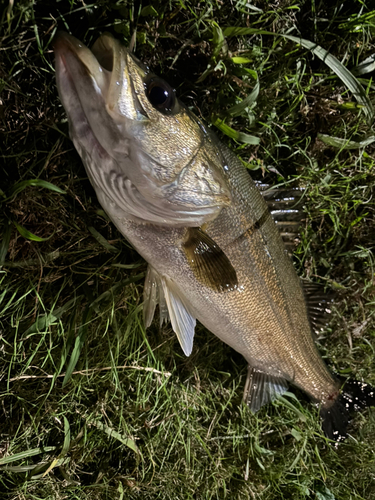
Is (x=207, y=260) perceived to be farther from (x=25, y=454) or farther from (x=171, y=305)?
(x=25, y=454)

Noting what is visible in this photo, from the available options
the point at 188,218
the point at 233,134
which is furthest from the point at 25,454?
the point at 233,134

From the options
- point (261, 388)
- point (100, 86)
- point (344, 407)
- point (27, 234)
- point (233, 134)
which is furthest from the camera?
point (344, 407)

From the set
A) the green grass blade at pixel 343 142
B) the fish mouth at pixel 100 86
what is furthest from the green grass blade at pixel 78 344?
the green grass blade at pixel 343 142

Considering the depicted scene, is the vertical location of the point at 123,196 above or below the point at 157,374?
above

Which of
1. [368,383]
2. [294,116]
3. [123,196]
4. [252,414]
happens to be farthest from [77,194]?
[368,383]

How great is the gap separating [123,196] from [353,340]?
178cm

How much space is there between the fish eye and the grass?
44cm

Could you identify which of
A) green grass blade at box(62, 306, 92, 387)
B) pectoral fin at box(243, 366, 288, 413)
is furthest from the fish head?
pectoral fin at box(243, 366, 288, 413)

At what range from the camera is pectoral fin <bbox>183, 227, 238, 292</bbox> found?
1397 millimetres

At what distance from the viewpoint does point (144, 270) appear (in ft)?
5.73

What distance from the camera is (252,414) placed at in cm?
201

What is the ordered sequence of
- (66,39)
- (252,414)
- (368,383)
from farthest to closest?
(368,383) → (252,414) → (66,39)

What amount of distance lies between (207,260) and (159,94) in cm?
64

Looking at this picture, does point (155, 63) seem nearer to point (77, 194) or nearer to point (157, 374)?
point (77, 194)
